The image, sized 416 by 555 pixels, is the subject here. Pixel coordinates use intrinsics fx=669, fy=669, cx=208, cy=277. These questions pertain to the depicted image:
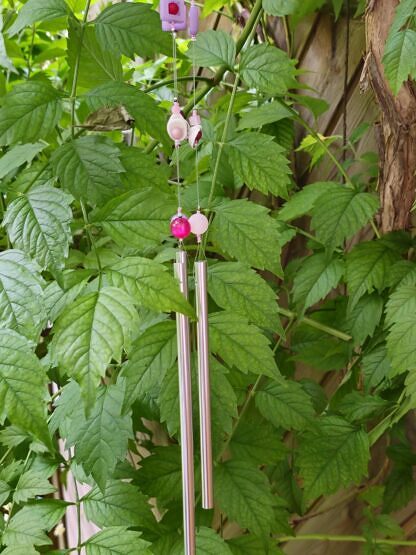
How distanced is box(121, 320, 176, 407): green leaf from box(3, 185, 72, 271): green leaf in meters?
0.13

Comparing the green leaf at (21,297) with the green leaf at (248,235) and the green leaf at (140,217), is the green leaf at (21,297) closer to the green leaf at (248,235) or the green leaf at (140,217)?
the green leaf at (140,217)

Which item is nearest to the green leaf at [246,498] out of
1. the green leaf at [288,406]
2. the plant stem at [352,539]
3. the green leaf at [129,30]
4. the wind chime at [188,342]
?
the green leaf at [288,406]

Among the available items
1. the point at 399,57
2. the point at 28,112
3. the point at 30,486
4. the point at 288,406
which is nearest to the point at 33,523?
the point at 30,486

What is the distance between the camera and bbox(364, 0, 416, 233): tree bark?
845 mm

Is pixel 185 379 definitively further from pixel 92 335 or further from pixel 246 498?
pixel 246 498

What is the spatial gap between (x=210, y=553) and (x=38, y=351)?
0.46 m

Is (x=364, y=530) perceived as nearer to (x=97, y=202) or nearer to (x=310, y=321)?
(x=310, y=321)

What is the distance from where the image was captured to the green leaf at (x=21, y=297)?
58cm

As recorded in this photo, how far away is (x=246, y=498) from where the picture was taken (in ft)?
2.77

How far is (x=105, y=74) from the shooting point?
0.86m

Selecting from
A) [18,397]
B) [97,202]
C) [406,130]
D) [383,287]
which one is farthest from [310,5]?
[18,397]

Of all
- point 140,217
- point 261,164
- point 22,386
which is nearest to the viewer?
point 22,386

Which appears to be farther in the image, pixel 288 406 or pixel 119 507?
pixel 288 406

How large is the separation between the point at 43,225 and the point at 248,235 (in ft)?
0.73
